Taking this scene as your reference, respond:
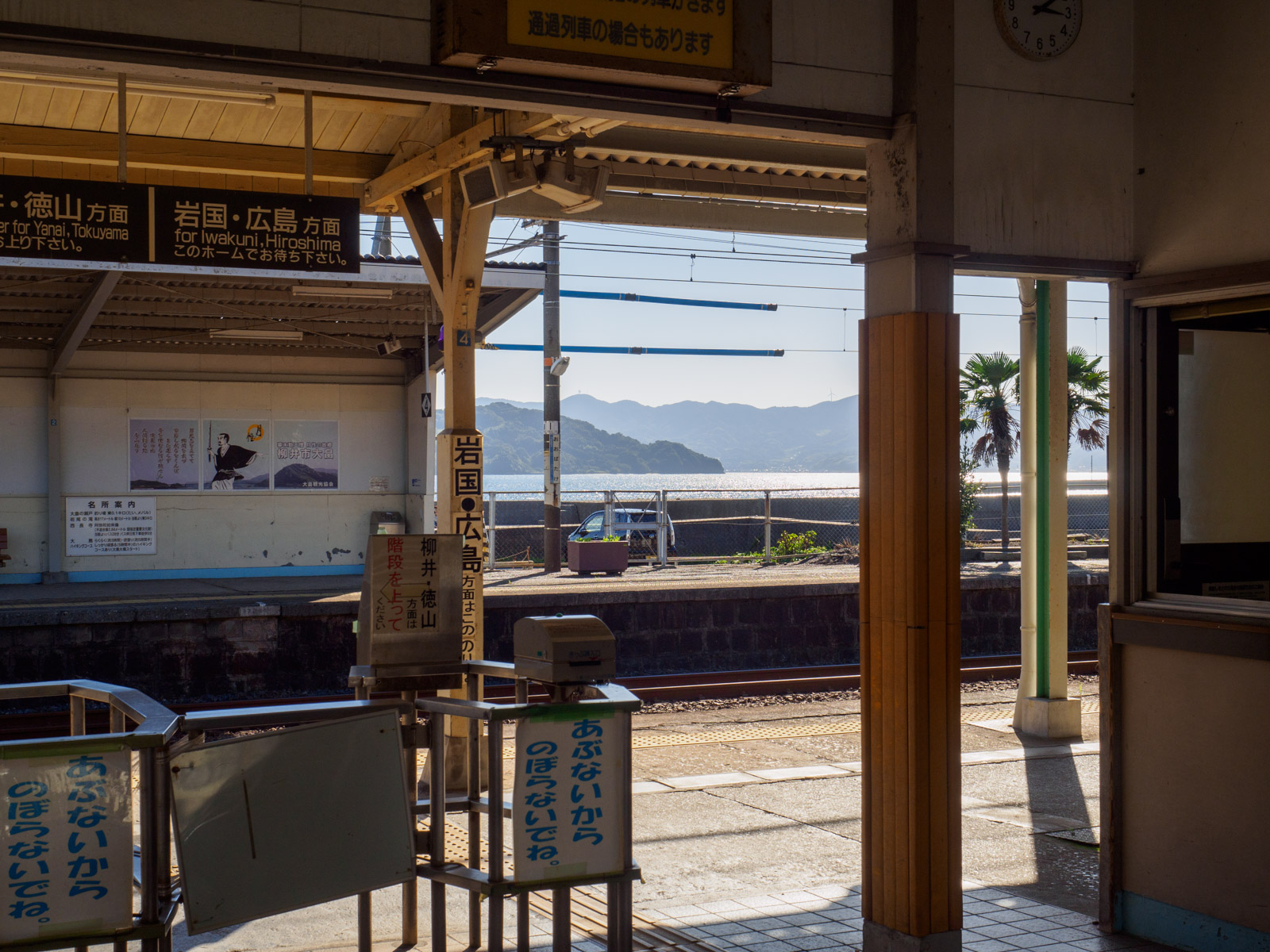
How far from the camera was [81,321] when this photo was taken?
13969mm

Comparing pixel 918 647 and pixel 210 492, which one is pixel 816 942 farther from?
pixel 210 492

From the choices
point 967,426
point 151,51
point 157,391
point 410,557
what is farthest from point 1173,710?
point 967,426

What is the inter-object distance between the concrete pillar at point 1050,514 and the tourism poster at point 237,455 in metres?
10.7

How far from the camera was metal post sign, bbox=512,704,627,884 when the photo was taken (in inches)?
163

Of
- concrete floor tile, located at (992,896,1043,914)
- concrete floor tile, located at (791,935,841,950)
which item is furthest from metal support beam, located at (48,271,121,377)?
concrete floor tile, located at (992,896,1043,914)

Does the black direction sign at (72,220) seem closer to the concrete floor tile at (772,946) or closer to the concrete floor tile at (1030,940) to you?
the concrete floor tile at (772,946)

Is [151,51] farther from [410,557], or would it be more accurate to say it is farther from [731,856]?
[731,856]

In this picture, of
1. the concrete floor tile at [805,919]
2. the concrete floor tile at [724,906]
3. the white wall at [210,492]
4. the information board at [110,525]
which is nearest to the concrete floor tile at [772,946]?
the concrete floor tile at [805,919]

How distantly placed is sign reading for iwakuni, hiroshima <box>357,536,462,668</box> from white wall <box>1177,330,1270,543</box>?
10.0 feet

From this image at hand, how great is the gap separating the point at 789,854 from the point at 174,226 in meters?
4.46

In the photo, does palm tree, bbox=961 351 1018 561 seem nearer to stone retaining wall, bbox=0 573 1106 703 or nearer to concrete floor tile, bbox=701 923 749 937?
stone retaining wall, bbox=0 573 1106 703

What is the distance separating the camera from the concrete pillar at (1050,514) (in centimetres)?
905

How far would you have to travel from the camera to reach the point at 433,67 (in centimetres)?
413

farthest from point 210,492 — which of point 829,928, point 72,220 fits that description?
point 829,928
